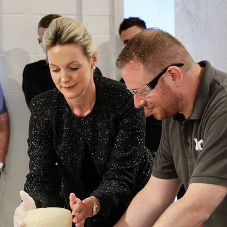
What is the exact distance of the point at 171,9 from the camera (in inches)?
126

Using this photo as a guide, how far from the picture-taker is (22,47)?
299 cm

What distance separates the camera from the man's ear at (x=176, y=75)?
1.26 m

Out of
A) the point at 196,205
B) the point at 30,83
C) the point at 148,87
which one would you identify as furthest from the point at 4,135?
the point at 196,205

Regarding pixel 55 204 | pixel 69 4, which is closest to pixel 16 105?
pixel 69 4

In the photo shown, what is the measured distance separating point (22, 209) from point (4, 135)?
66.2 inches

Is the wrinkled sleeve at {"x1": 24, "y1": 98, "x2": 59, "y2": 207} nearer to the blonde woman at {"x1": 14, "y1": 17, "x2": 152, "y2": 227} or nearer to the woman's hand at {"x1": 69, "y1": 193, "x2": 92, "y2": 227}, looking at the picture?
the blonde woman at {"x1": 14, "y1": 17, "x2": 152, "y2": 227}

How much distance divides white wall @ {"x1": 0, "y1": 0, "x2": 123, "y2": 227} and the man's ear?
1800 millimetres

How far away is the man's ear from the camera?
1.26 metres

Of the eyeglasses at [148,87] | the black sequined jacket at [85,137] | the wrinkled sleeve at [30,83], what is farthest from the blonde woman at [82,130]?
the wrinkled sleeve at [30,83]

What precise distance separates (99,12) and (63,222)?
6.40 feet

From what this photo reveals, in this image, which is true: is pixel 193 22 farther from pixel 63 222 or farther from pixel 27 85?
pixel 63 222

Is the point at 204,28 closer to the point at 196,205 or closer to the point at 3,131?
the point at 3,131

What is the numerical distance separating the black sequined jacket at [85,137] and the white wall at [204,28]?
1.15 meters

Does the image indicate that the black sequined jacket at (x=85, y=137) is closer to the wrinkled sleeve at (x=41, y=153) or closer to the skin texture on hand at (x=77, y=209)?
the wrinkled sleeve at (x=41, y=153)
